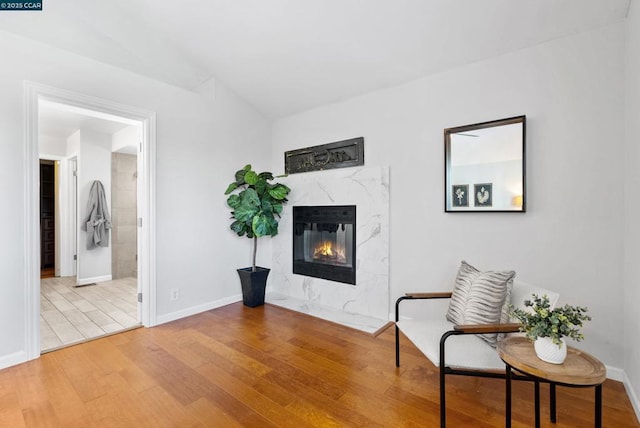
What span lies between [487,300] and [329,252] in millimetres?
2150

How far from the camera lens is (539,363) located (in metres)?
1.40

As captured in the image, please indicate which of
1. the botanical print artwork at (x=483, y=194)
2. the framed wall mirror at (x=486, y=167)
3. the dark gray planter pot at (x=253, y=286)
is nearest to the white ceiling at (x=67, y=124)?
the dark gray planter pot at (x=253, y=286)

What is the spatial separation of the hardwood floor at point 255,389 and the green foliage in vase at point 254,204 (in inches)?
52.5

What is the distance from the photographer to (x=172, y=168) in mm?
3326

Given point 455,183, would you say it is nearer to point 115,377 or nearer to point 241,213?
point 241,213

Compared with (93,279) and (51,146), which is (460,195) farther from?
(51,146)

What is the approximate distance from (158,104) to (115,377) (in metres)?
2.56

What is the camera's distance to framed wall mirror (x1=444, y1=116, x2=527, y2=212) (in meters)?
2.43

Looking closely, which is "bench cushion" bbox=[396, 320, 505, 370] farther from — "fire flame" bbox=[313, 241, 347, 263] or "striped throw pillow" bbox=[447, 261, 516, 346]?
"fire flame" bbox=[313, 241, 347, 263]

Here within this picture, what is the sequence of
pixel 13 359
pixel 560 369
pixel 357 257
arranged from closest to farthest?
pixel 560 369
pixel 13 359
pixel 357 257

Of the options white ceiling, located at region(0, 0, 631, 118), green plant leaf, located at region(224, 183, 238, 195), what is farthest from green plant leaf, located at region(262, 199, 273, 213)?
white ceiling, located at region(0, 0, 631, 118)

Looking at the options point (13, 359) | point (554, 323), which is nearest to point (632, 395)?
point (554, 323)

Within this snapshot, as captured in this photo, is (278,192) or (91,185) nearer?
(278,192)

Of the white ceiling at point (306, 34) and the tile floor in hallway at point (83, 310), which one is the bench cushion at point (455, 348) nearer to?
the white ceiling at point (306, 34)
